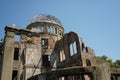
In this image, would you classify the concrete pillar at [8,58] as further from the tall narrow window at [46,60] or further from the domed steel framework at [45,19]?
the domed steel framework at [45,19]

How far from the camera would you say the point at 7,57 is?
1204cm

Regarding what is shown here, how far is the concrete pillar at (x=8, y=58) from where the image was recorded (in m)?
11.4

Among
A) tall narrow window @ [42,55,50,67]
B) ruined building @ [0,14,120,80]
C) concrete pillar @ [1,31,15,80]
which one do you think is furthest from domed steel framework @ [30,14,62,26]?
concrete pillar @ [1,31,15,80]

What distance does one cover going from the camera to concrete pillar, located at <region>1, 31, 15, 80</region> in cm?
1135

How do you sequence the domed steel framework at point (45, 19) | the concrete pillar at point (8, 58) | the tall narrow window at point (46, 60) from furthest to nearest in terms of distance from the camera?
the domed steel framework at point (45, 19), the tall narrow window at point (46, 60), the concrete pillar at point (8, 58)

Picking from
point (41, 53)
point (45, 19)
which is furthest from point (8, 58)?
point (45, 19)

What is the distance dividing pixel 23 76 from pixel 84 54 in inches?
320

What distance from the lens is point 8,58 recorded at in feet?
39.4

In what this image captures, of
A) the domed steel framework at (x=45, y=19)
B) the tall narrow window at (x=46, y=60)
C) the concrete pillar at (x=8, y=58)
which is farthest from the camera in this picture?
the domed steel framework at (x=45, y=19)

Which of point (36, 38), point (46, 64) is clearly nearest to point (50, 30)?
point (36, 38)

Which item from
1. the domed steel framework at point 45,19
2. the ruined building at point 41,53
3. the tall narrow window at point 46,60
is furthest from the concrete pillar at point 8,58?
the domed steel framework at point 45,19

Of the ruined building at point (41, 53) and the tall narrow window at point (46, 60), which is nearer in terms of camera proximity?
the ruined building at point (41, 53)

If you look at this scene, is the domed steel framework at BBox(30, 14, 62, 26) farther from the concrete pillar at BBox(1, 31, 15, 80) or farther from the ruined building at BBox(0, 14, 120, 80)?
the concrete pillar at BBox(1, 31, 15, 80)

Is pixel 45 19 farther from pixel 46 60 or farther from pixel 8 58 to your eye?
pixel 8 58
